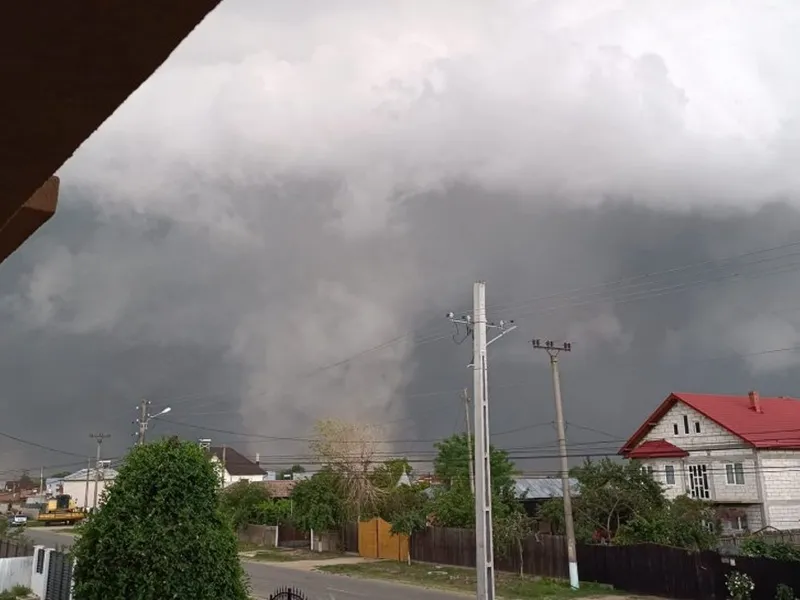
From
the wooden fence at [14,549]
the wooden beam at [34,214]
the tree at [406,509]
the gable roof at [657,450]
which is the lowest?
the wooden fence at [14,549]

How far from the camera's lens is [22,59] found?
2.01 meters

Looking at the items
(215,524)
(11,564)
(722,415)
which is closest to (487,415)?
(215,524)

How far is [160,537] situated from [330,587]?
18196 mm

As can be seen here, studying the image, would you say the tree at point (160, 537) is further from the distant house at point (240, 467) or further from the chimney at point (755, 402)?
the distant house at point (240, 467)

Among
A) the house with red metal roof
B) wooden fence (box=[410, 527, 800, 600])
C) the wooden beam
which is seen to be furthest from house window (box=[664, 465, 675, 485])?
the wooden beam

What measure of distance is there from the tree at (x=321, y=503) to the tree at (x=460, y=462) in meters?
9.33

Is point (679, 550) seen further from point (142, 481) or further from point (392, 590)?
point (142, 481)

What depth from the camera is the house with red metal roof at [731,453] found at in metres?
41.7

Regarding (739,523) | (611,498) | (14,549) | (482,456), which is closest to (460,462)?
(739,523)

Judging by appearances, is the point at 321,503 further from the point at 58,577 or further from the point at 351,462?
the point at 58,577

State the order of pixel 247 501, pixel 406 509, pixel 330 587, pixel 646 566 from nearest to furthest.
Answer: pixel 646 566 → pixel 330 587 → pixel 406 509 → pixel 247 501

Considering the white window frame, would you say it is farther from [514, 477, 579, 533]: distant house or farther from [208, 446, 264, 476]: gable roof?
[208, 446, 264, 476]: gable roof

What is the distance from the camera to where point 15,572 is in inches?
1008

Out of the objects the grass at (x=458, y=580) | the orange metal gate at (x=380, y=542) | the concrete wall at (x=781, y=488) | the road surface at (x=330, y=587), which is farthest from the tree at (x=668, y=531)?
the orange metal gate at (x=380, y=542)
